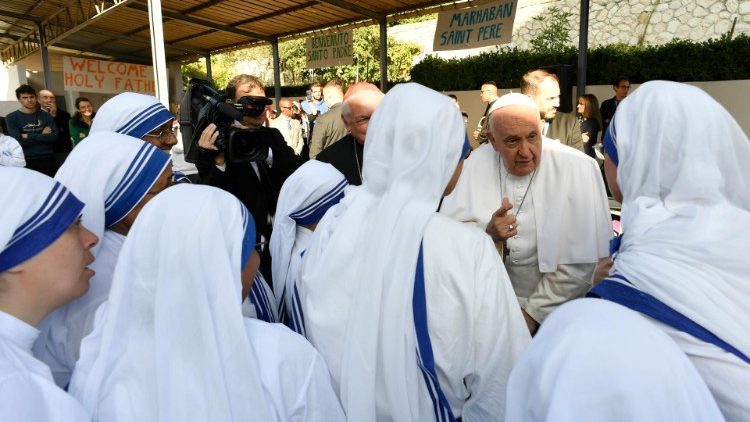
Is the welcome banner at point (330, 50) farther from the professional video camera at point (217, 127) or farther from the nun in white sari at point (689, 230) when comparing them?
the nun in white sari at point (689, 230)

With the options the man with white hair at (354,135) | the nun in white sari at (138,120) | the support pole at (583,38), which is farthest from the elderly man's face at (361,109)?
the support pole at (583,38)

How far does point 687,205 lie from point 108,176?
69.2 inches

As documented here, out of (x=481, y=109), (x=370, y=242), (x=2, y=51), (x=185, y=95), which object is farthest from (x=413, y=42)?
(x=370, y=242)

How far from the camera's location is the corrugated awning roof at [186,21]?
869 centimetres

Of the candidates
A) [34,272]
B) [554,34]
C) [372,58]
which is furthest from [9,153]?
[372,58]

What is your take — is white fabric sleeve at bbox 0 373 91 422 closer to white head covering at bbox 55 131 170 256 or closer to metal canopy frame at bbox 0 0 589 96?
white head covering at bbox 55 131 170 256

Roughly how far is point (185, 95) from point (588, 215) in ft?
6.82

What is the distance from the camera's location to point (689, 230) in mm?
1228

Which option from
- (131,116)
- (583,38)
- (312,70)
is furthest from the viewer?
(312,70)

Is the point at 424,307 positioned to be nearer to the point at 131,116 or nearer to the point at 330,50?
the point at 131,116

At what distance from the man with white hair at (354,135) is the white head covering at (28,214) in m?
2.03

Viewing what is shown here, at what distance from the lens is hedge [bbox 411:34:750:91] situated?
8.07m

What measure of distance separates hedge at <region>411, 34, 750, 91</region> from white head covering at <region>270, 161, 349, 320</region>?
8.47m

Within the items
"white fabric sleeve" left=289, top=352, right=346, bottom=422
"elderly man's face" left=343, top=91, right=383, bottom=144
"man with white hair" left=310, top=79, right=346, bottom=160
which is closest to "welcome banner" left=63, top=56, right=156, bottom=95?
"man with white hair" left=310, top=79, right=346, bottom=160
